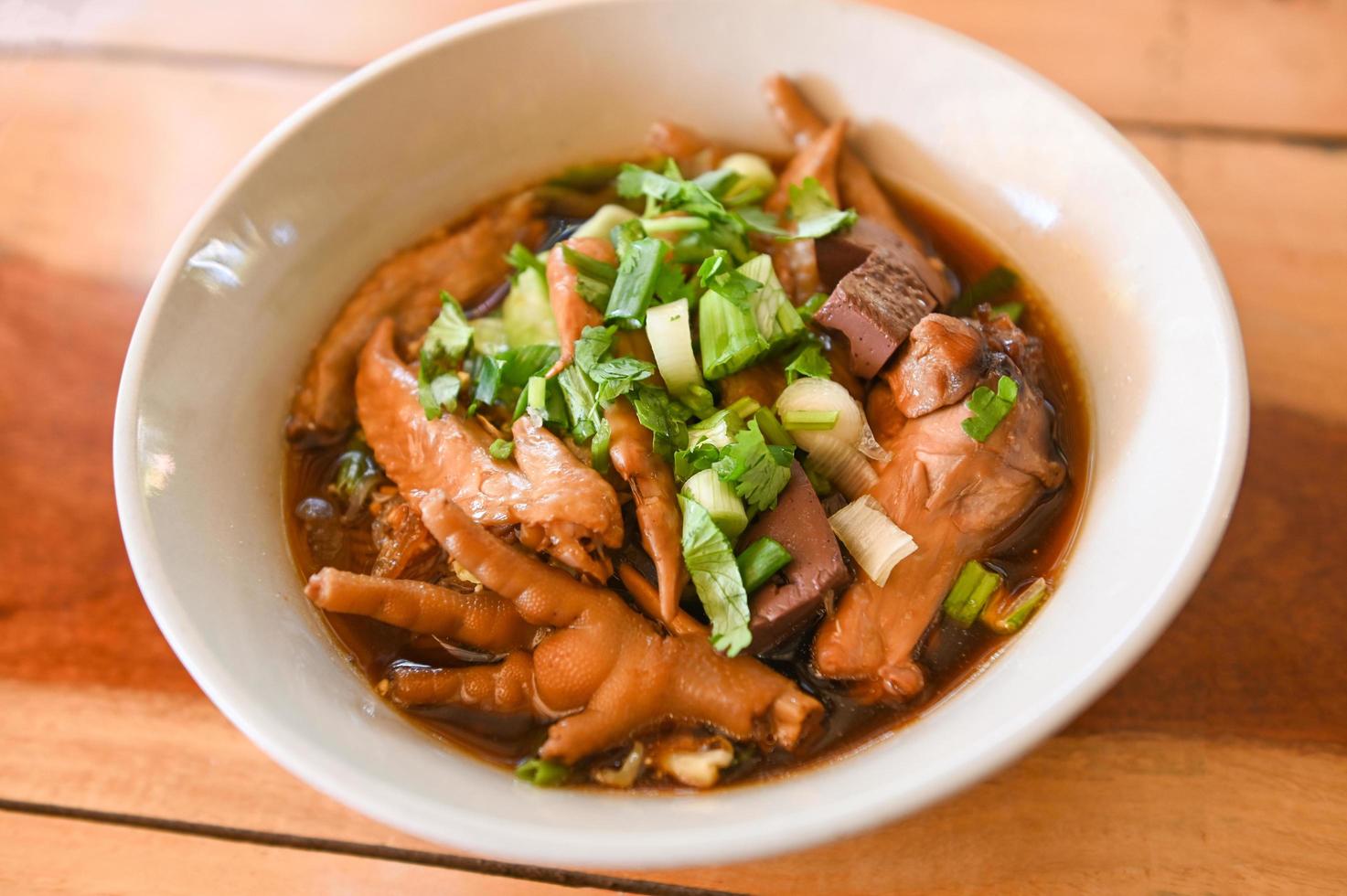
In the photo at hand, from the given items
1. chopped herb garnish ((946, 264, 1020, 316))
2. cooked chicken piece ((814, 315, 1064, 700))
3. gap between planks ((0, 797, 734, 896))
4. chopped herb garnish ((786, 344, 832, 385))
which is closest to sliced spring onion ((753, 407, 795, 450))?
chopped herb garnish ((786, 344, 832, 385))

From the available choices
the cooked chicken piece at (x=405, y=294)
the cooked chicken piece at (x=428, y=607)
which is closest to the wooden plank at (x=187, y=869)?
the cooked chicken piece at (x=428, y=607)

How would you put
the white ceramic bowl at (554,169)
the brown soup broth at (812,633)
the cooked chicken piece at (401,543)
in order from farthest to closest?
the cooked chicken piece at (401,543) < the brown soup broth at (812,633) < the white ceramic bowl at (554,169)

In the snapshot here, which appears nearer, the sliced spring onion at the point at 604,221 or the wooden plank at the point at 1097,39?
the sliced spring onion at the point at 604,221

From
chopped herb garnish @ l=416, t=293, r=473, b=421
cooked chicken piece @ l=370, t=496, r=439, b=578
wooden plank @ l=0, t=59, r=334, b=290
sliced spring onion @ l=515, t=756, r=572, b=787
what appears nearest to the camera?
sliced spring onion @ l=515, t=756, r=572, b=787

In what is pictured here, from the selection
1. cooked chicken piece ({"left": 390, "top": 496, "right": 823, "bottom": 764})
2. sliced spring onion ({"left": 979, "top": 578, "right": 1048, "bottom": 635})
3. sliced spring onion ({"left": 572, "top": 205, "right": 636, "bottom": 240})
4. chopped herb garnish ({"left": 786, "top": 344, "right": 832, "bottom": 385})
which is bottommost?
sliced spring onion ({"left": 979, "top": 578, "right": 1048, "bottom": 635})

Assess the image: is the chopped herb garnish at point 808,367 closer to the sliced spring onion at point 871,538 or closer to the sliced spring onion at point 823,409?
the sliced spring onion at point 823,409

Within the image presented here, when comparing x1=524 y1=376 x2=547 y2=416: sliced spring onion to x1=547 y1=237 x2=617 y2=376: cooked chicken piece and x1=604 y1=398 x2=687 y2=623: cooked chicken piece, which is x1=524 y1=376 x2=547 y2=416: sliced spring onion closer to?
x1=547 y1=237 x2=617 y2=376: cooked chicken piece

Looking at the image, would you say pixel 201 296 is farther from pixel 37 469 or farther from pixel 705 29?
pixel 705 29
